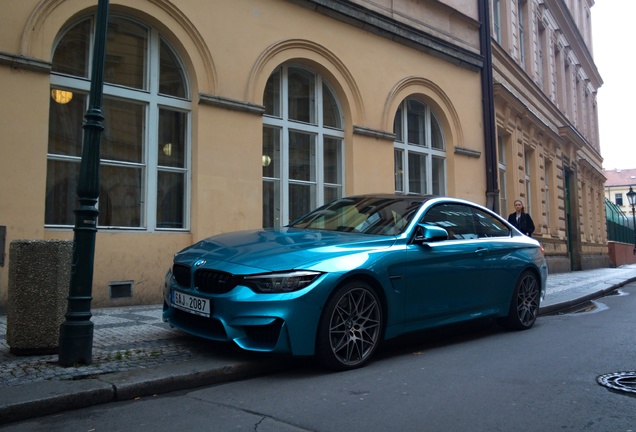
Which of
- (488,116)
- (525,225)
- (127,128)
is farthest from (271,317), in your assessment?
(488,116)

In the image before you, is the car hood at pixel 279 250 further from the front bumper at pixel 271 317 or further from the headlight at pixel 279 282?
the front bumper at pixel 271 317

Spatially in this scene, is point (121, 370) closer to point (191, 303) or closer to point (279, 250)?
point (191, 303)

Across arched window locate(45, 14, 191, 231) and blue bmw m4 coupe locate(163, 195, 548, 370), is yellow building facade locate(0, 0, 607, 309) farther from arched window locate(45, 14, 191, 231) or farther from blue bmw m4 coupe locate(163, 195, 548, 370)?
blue bmw m4 coupe locate(163, 195, 548, 370)

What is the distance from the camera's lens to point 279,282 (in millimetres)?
4738

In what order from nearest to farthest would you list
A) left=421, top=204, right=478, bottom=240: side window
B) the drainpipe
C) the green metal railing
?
left=421, top=204, right=478, bottom=240: side window, the drainpipe, the green metal railing

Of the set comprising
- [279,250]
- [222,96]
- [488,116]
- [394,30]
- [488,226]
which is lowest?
[279,250]

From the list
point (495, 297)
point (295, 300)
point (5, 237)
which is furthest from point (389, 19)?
point (295, 300)

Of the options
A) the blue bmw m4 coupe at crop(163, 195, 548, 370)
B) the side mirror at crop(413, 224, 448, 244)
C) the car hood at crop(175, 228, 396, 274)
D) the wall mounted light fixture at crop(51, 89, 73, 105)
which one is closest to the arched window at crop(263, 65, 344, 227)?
the wall mounted light fixture at crop(51, 89, 73, 105)

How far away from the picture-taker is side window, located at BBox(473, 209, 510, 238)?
692cm

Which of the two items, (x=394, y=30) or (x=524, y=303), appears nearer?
(x=524, y=303)

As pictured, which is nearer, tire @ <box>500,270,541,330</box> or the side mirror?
the side mirror

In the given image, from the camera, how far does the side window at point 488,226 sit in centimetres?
692

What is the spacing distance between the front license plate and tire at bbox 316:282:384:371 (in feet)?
3.18

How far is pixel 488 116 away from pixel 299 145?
720cm
